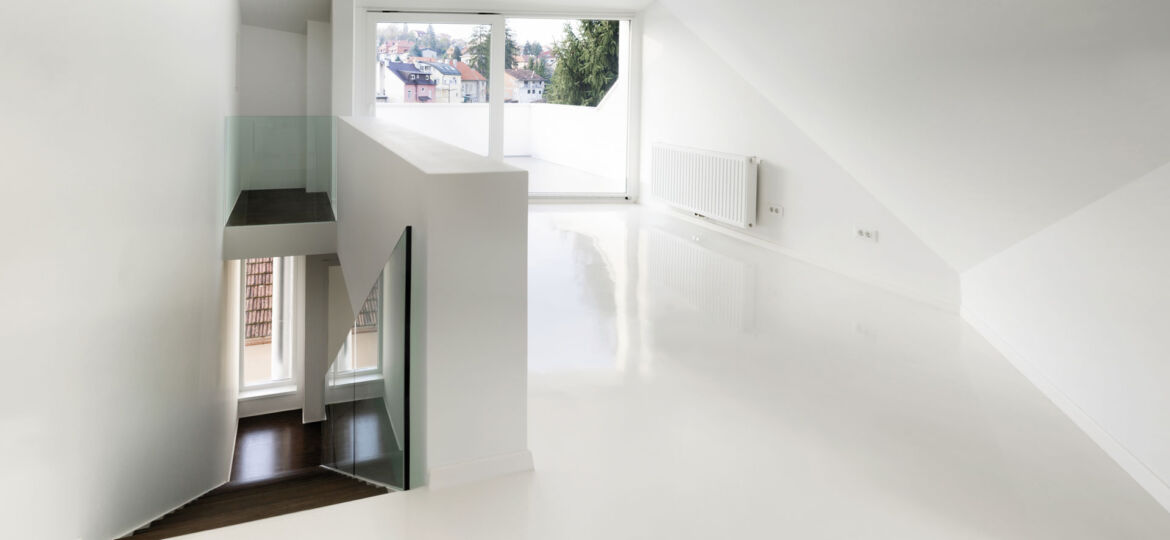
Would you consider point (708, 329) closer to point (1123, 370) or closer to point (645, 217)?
point (1123, 370)

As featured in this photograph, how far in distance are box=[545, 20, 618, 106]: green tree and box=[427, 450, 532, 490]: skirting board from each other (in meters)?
8.30

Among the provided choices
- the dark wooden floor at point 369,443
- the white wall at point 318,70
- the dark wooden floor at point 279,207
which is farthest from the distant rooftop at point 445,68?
the dark wooden floor at point 369,443

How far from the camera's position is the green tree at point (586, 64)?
1051 cm

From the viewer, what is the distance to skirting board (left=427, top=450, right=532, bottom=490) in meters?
2.64

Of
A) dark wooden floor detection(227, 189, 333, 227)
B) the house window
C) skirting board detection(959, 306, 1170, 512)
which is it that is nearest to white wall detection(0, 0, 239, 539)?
dark wooden floor detection(227, 189, 333, 227)

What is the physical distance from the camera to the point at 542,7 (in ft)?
33.0

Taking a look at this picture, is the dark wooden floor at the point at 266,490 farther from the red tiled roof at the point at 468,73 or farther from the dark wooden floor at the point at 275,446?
the red tiled roof at the point at 468,73

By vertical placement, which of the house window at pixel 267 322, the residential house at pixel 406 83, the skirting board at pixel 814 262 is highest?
the residential house at pixel 406 83

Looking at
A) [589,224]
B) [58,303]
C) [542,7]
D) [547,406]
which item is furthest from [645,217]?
[58,303]

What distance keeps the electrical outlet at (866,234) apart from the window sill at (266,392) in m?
7.56

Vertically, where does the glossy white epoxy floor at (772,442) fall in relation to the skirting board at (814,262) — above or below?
below

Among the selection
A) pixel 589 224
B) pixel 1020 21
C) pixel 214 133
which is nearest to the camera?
pixel 1020 21

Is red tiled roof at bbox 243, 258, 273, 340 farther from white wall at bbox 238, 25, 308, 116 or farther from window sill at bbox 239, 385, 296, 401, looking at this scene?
white wall at bbox 238, 25, 308, 116

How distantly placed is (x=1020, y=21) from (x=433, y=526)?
2882mm
